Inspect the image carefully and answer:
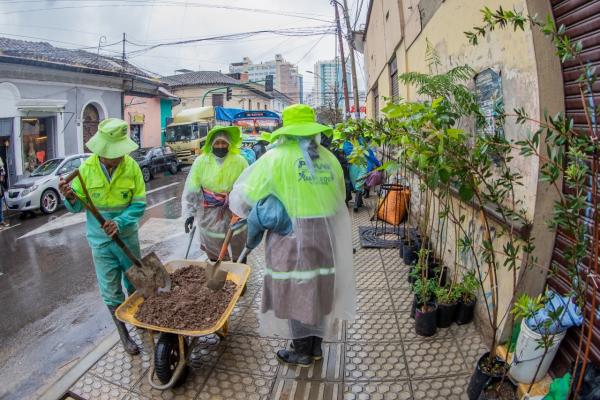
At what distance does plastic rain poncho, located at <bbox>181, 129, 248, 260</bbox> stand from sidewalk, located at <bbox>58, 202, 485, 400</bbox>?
932 millimetres

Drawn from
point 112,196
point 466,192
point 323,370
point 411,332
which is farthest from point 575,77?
point 112,196

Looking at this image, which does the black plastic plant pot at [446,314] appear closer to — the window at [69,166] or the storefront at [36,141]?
the window at [69,166]

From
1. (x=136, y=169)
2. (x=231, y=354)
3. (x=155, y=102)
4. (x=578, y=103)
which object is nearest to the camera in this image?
(x=578, y=103)

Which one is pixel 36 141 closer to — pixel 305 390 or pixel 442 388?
pixel 305 390

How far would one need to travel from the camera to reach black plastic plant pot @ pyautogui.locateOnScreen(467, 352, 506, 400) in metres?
2.65

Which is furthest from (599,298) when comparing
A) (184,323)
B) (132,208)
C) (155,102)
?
(155,102)

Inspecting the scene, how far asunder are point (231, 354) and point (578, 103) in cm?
317

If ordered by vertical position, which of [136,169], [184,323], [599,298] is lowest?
[184,323]

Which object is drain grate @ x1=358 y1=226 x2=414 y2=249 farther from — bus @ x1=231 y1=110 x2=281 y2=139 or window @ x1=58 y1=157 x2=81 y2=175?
bus @ x1=231 y1=110 x2=281 y2=139

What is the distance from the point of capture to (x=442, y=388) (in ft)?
10.2

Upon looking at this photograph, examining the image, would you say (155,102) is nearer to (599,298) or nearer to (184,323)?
(184,323)

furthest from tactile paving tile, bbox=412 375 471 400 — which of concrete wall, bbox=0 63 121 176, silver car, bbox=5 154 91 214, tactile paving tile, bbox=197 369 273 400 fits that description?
concrete wall, bbox=0 63 121 176

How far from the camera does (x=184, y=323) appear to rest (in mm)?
3094

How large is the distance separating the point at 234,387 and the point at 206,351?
1.88 feet
